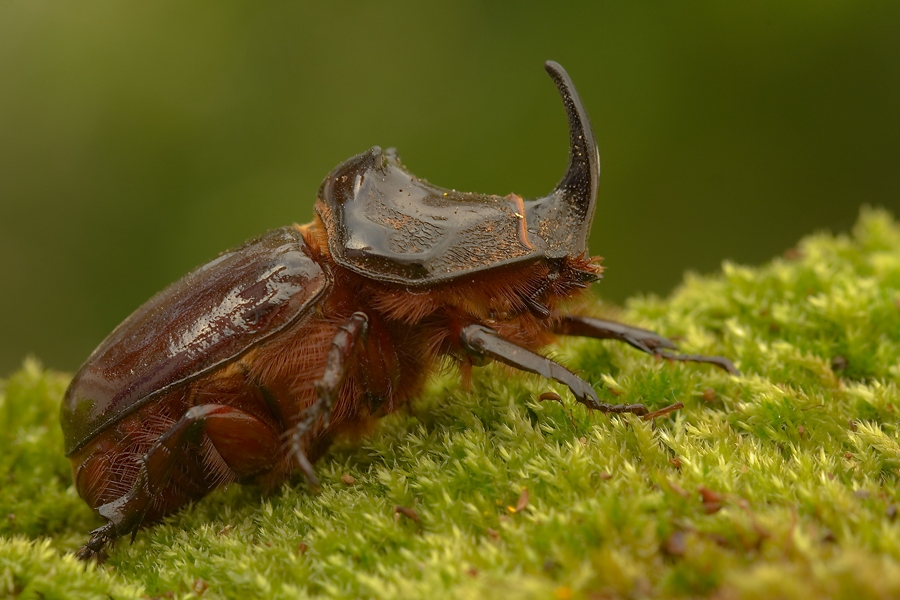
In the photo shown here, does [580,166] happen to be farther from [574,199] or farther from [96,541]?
[96,541]

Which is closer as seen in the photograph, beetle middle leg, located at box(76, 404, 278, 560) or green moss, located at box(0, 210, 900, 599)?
green moss, located at box(0, 210, 900, 599)

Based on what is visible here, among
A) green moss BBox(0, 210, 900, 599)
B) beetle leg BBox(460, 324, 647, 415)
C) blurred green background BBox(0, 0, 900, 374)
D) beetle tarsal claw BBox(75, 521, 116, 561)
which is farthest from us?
blurred green background BBox(0, 0, 900, 374)

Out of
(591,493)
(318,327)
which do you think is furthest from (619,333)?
(318,327)

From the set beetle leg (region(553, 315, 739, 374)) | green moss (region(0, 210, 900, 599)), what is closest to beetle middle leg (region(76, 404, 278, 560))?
green moss (region(0, 210, 900, 599))

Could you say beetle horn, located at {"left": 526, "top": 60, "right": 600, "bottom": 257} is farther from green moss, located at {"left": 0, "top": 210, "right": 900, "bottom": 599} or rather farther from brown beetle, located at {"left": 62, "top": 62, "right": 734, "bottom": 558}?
green moss, located at {"left": 0, "top": 210, "right": 900, "bottom": 599}

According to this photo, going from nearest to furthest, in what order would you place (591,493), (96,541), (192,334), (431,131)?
(591,493), (96,541), (192,334), (431,131)

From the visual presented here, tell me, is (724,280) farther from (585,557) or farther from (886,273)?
(585,557)

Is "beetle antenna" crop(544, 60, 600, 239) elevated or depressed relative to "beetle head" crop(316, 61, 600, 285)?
elevated

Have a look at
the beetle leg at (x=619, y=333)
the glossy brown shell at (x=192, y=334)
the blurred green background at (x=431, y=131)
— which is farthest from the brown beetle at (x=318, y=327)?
the blurred green background at (x=431, y=131)

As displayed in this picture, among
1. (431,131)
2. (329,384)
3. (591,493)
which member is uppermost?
Result: (431,131)
